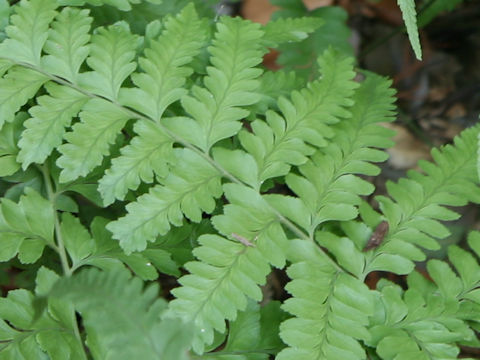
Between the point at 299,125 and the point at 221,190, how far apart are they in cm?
28

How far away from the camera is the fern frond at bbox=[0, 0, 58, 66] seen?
172cm

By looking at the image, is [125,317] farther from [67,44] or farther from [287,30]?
[287,30]

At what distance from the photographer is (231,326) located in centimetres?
169

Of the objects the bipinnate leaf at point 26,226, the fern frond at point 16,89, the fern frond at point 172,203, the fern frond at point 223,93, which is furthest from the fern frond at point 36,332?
the fern frond at point 223,93

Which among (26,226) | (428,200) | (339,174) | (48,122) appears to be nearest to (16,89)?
(48,122)

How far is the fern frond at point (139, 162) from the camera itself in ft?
5.32

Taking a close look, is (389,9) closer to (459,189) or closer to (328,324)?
(459,189)

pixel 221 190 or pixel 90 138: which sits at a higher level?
pixel 90 138

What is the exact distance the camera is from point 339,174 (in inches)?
69.3

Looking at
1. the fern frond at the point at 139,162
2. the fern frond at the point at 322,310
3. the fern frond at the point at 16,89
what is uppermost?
the fern frond at the point at 16,89

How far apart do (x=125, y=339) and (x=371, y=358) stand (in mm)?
750

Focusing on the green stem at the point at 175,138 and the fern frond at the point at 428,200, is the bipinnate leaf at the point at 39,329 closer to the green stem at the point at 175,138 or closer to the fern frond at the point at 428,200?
the green stem at the point at 175,138

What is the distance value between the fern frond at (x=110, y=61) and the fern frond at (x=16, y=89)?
0.13 m

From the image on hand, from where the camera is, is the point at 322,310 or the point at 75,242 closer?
the point at 322,310
